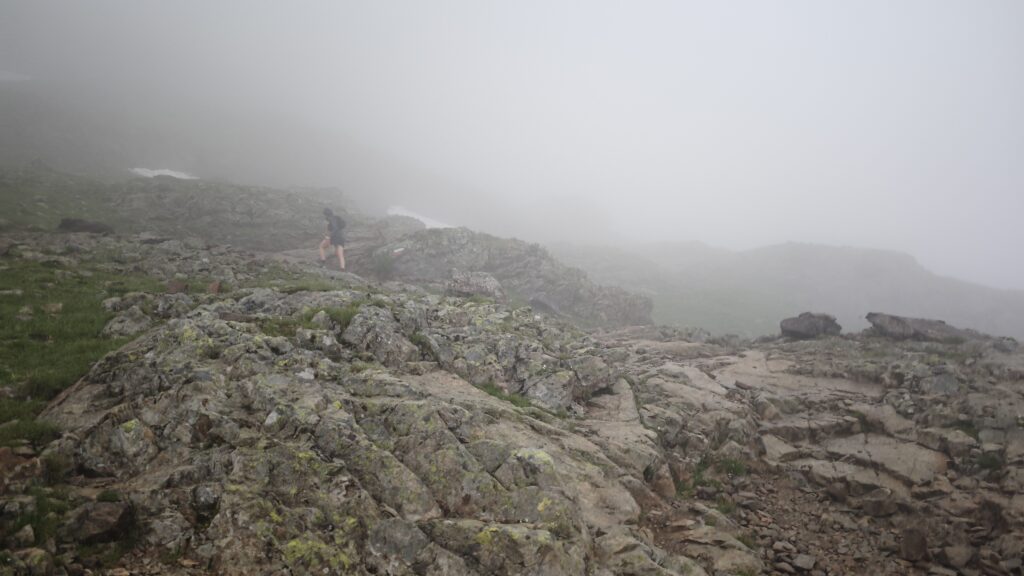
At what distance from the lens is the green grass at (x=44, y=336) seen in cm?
955

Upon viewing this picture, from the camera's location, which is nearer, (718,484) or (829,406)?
(718,484)

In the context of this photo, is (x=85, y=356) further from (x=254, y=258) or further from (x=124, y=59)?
(x=124, y=59)

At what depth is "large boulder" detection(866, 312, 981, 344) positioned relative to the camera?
2834cm

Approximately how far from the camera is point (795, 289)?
10338 centimetres

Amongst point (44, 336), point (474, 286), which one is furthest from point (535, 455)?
point (474, 286)

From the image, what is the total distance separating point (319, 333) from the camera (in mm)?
14336

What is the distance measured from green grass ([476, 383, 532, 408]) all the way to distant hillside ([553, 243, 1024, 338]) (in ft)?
182

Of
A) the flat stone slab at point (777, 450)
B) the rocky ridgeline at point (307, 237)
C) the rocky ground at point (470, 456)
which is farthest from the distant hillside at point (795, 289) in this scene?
the flat stone slab at point (777, 450)

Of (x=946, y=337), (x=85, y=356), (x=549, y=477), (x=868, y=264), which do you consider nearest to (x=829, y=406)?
(x=549, y=477)

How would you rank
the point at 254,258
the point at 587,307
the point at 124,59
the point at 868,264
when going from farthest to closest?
the point at 124,59
the point at 868,264
the point at 587,307
the point at 254,258

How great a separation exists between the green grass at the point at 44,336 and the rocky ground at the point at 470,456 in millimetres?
452

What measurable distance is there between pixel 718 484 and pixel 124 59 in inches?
8933

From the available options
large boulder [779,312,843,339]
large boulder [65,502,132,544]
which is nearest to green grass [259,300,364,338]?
large boulder [65,502,132,544]

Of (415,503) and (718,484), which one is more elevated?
(415,503)
